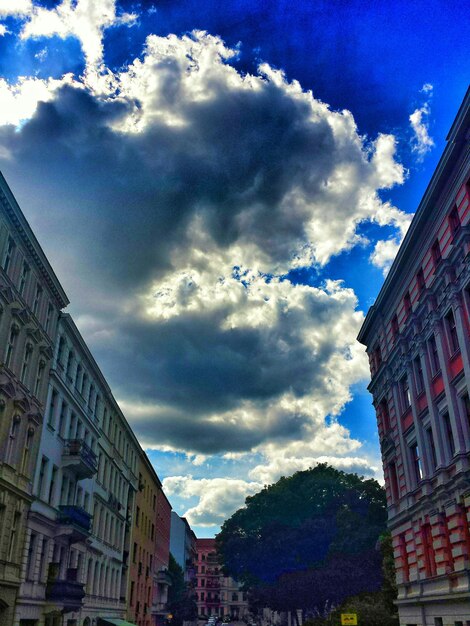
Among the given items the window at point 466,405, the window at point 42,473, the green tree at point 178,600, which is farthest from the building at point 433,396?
the green tree at point 178,600

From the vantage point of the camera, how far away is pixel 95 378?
41.4 m

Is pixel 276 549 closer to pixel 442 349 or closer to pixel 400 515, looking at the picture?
pixel 400 515

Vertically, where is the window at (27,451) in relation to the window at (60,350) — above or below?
below

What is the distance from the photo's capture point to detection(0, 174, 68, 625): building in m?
24.3

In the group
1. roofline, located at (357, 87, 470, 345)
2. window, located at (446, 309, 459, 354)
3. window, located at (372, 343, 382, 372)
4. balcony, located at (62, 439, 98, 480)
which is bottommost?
balcony, located at (62, 439, 98, 480)

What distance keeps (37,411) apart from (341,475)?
204 feet

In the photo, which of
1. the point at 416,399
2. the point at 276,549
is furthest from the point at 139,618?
the point at 416,399

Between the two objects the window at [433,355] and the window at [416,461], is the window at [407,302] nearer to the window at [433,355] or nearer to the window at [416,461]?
the window at [433,355]

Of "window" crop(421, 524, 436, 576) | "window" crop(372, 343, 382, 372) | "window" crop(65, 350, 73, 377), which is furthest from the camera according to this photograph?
"window" crop(65, 350, 73, 377)

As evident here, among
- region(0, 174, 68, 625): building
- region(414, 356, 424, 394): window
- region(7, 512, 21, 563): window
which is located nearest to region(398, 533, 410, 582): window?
region(414, 356, 424, 394): window

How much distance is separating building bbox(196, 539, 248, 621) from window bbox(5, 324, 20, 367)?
468 feet

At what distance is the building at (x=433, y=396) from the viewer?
68.6 feet

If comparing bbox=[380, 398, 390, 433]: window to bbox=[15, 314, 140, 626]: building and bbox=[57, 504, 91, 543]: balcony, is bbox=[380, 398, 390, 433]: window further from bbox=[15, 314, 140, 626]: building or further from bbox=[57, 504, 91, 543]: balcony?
bbox=[57, 504, 91, 543]: balcony

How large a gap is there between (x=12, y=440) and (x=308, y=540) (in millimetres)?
56030
